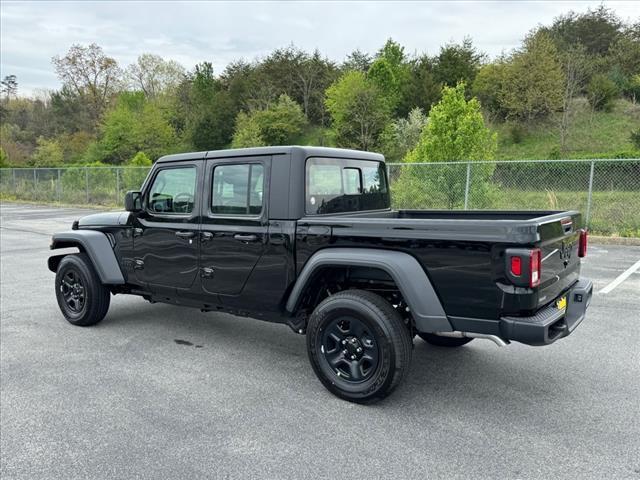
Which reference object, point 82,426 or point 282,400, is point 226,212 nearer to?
point 282,400

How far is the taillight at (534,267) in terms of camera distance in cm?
277

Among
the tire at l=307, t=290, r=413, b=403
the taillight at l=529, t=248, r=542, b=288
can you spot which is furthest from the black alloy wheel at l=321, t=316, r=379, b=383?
the taillight at l=529, t=248, r=542, b=288

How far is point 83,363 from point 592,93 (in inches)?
1523

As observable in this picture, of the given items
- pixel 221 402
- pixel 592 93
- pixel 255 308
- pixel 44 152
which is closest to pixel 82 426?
pixel 221 402

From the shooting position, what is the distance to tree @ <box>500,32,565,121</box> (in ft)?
109

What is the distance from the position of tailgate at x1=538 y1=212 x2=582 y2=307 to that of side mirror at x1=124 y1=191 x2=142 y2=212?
12.0 feet

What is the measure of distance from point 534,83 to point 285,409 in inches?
1429

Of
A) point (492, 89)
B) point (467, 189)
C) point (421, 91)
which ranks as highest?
point (421, 91)

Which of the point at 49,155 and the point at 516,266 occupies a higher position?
the point at 49,155

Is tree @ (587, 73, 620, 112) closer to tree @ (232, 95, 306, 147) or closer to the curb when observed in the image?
tree @ (232, 95, 306, 147)

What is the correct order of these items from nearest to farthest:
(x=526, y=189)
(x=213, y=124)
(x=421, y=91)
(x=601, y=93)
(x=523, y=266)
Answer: (x=523, y=266) < (x=526, y=189) < (x=601, y=93) < (x=421, y=91) < (x=213, y=124)

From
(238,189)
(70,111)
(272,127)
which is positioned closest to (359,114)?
(272,127)

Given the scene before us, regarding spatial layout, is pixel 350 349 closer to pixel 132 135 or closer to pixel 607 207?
pixel 607 207

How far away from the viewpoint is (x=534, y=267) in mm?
2807
